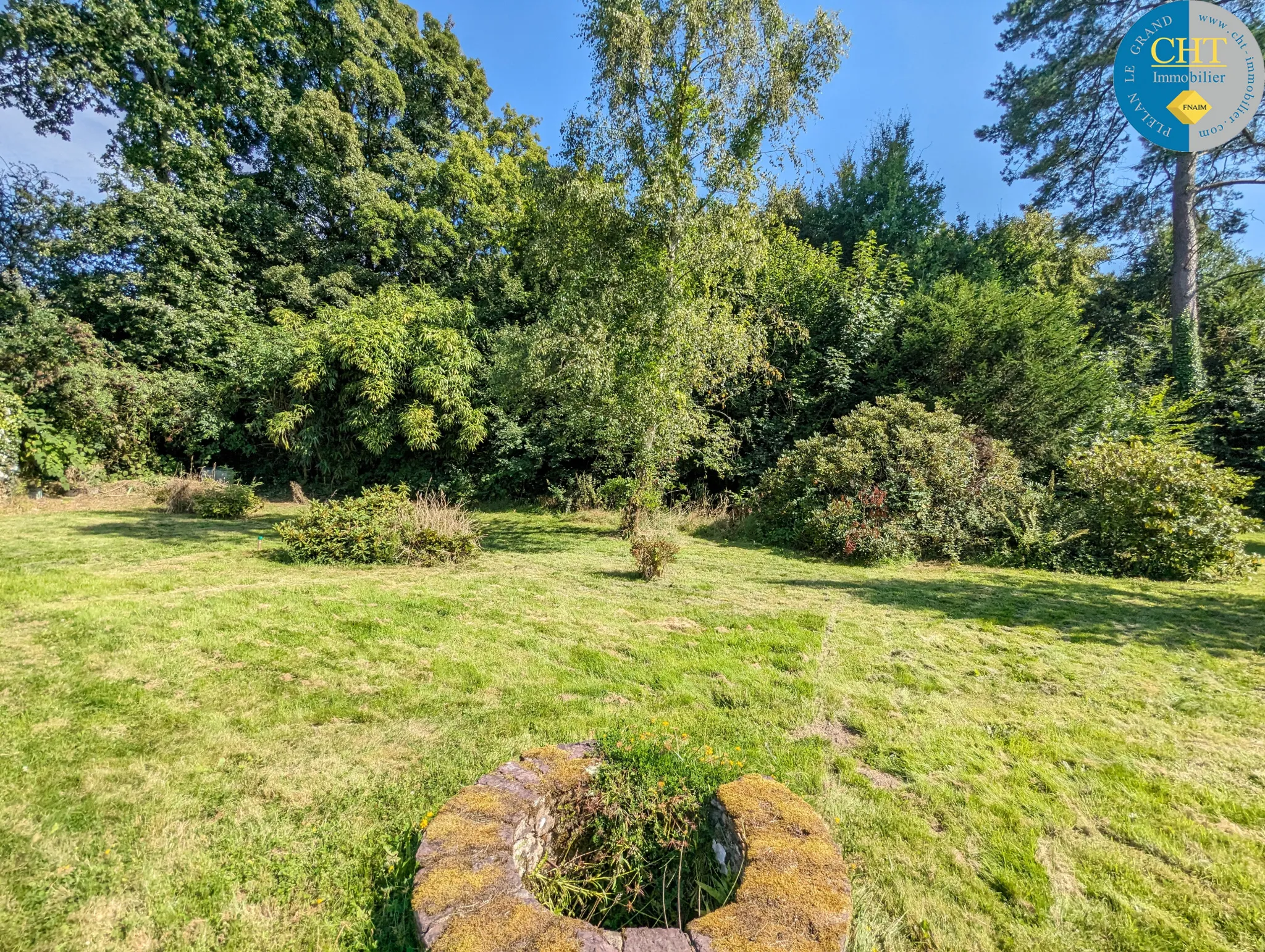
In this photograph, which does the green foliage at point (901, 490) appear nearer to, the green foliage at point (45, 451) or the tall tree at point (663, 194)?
the tall tree at point (663, 194)

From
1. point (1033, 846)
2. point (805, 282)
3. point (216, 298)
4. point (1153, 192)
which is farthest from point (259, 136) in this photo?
point (1153, 192)

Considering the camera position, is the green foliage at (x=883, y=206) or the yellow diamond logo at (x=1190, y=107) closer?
the yellow diamond logo at (x=1190, y=107)

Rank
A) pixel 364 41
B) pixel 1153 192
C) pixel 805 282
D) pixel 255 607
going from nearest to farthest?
pixel 255 607
pixel 805 282
pixel 1153 192
pixel 364 41

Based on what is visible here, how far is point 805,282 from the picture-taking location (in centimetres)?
1240

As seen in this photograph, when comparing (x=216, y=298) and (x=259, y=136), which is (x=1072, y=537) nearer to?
(x=216, y=298)

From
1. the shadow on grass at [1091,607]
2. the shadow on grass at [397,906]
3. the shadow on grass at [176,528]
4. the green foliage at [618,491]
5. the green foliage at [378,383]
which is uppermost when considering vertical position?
the green foliage at [378,383]

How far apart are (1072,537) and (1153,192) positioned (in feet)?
43.4

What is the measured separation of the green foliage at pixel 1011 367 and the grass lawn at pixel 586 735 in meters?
4.93

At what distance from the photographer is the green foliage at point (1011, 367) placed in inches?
380

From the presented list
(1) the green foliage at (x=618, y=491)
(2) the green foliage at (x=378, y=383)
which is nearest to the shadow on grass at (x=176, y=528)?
(2) the green foliage at (x=378, y=383)

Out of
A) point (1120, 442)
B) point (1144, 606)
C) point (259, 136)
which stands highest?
point (259, 136)

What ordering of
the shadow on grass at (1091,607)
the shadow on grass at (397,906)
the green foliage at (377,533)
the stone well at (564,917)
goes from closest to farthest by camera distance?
the stone well at (564,917) < the shadow on grass at (397,906) < the shadow on grass at (1091,607) < the green foliage at (377,533)

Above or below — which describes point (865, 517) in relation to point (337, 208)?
below

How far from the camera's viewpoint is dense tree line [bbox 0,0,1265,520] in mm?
8188
